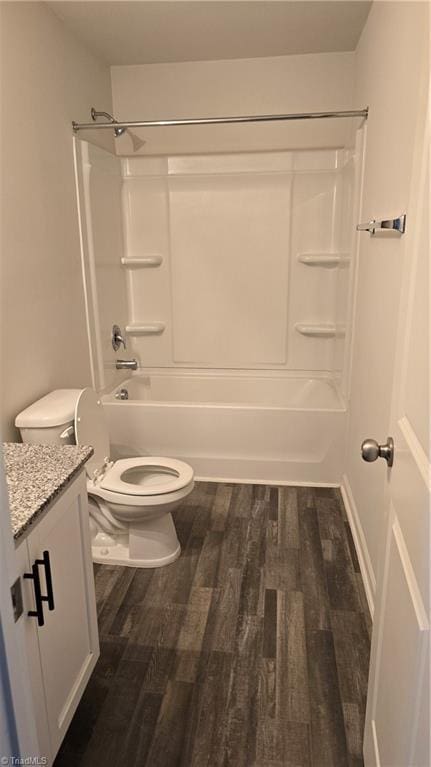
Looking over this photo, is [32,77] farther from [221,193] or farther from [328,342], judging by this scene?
[328,342]

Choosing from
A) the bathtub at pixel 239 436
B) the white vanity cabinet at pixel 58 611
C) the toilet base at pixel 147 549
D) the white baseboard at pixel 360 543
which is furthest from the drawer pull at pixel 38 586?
the bathtub at pixel 239 436

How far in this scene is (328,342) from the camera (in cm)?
356

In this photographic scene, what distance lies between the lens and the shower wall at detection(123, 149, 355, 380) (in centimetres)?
337

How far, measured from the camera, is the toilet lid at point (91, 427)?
2.14 metres

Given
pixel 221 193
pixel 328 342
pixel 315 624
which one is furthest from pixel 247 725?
pixel 221 193

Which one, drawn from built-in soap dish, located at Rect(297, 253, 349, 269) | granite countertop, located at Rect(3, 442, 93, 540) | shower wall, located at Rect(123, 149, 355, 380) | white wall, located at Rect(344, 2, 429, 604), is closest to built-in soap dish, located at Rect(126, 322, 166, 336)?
shower wall, located at Rect(123, 149, 355, 380)

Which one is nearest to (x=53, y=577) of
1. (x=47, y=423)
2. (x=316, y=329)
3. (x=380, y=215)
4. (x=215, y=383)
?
(x=47, y=423)

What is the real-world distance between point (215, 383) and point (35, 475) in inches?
94.3

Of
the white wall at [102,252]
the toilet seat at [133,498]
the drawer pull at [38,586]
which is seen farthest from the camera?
the white wall at [102,252]

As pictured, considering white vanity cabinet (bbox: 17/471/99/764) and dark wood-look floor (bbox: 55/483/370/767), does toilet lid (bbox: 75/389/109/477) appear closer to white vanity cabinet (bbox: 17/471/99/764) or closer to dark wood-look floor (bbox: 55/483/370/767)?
dark wood-look floor (bbox: 55/483/370/767)

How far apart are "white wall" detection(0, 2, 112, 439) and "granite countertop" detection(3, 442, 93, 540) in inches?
22.4

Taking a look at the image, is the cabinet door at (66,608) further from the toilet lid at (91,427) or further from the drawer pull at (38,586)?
the toilet lid at (91,427)

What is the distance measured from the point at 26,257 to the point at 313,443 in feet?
5.97

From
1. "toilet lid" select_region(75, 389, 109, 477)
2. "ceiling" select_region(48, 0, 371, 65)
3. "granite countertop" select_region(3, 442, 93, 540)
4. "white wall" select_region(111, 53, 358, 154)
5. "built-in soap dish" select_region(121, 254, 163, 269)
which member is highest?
"ceiling" select_region(48, 0, 371, 65)
